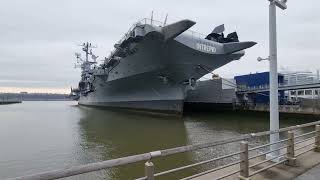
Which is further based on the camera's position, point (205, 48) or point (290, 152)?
point (205, 48)

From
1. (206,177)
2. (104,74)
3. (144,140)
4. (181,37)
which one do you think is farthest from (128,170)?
(104,74)

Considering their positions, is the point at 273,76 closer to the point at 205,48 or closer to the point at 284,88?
the point at 205,48

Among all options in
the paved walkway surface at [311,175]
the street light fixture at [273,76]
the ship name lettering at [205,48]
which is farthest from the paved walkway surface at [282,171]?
the ship name lettering at [205,48]

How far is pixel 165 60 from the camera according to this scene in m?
28.9

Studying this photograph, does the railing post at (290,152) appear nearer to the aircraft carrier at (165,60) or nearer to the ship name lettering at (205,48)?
the aircraft carrier at (165,60)

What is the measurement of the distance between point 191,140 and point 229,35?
20.4 meters

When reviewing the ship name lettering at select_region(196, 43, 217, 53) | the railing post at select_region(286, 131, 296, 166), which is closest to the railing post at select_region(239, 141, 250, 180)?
the railing post at select_region(286, 131, 296, 166)

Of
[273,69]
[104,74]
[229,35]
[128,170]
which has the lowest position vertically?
[128,170]

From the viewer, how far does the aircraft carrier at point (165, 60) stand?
→ 26.5 meters

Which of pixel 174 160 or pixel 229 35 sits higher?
pixel 229 35

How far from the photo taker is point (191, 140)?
1622 cm

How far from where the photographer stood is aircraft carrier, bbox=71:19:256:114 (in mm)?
26522

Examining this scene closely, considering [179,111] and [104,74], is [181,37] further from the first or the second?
[104,74]

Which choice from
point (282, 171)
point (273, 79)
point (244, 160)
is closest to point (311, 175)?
point (282, 171)
